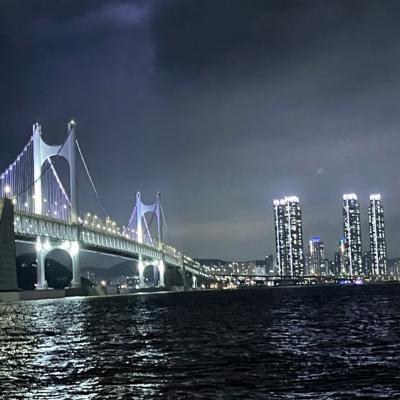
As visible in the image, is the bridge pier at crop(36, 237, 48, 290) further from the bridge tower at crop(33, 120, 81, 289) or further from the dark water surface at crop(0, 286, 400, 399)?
the dark water surface at crop(0, 286, 400, 399)

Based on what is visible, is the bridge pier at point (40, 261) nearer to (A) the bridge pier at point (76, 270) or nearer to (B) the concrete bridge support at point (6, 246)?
(A) the bridge pier at point (76, 270)

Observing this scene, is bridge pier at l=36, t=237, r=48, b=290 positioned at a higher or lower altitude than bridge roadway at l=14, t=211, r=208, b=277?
lower

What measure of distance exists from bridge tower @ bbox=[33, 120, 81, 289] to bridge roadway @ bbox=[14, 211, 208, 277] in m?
2.02

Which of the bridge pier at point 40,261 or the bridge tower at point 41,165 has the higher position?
the bridge tower at point 41,165

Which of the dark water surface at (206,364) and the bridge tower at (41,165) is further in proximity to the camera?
the bridge tower at (41,165)

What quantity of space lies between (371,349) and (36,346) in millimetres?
13618

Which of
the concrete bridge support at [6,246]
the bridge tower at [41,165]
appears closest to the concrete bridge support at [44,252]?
the bridge tower at [41,165]

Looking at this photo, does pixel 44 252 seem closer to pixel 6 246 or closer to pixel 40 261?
pixel 40 261

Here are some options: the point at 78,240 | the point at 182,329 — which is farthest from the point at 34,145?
the point at 182,329

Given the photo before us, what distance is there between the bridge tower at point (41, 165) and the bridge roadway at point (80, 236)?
2023 mm

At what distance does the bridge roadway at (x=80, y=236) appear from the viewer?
292 feet

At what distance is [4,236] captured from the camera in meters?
72.5

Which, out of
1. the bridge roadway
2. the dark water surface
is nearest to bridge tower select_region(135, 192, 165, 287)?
the bridge roadway

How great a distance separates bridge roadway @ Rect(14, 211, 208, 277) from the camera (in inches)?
3499
